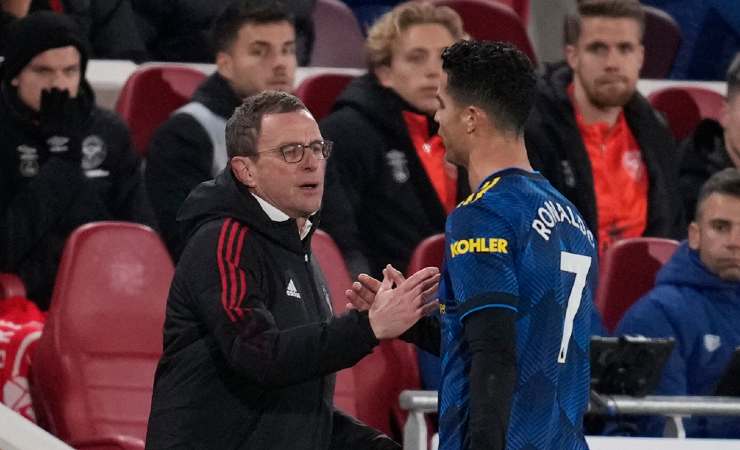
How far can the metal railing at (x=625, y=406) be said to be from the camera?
3709mm

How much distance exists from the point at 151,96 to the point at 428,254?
1.60 meters

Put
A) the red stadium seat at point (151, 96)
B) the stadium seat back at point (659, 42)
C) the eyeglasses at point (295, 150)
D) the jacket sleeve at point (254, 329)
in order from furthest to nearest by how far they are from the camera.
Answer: the stadium seat back at point (659, 42), the red stadium seat at point (151, 96), the eyeglasses at point (295, 150), the jacket sleeve at point (254, 329)

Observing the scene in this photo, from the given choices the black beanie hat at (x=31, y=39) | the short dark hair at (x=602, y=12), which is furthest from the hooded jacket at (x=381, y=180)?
the black beanie hat at (x=31, y=39)

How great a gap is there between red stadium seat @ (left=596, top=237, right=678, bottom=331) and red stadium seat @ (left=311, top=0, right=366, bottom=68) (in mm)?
2009

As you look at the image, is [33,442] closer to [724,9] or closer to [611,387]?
[611,387]

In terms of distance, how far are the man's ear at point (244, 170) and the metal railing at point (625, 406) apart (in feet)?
1.99

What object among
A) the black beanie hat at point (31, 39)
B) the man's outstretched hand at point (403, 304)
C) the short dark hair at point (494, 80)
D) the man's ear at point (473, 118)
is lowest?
the man's outstretched hand at point (403, 304)

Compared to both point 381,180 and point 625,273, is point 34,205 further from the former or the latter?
point 625,273

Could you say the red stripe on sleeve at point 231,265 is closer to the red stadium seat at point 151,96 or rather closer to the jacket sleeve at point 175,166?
the jacket sleeve at point 175,166

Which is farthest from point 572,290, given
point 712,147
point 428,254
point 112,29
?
point 112,29

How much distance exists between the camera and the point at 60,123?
213 inches

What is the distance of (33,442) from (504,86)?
1.28m

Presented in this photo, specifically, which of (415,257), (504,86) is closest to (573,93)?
(415,257)

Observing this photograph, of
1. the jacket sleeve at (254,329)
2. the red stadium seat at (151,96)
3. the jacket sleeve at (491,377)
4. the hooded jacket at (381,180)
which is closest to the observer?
the jacket sleeve at (491,377)
